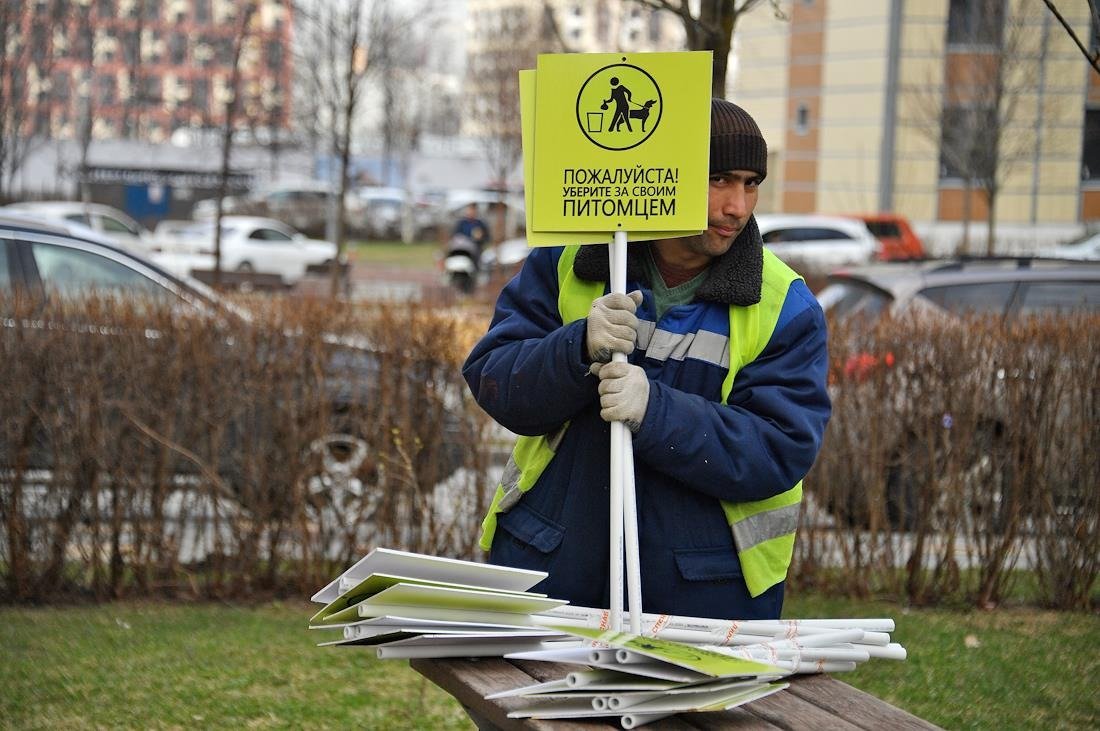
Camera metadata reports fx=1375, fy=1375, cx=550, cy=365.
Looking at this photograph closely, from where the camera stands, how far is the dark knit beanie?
289cm

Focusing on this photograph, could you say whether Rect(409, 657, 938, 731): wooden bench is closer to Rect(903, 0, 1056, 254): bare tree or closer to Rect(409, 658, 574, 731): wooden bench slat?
Rect(409, 658, 574, 731): wooden bench slat

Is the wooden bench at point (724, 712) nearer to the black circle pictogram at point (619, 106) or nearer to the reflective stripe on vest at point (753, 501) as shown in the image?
the reflective stripe on vest at point (753, 501)

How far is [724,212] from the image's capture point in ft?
9.51

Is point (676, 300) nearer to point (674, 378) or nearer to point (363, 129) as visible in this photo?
point (674, 378)

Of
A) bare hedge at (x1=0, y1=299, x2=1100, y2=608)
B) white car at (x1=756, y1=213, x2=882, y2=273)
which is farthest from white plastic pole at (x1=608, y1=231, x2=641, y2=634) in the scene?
white car at (x1=756, y1=213, x2=882, y2=273)

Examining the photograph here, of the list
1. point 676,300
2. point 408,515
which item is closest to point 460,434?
point 408,515

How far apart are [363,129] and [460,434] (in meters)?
75.3

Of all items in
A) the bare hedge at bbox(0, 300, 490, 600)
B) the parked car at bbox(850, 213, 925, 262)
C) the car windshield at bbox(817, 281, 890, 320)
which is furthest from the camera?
the parked car at bbox(850, 213, 925, 262)

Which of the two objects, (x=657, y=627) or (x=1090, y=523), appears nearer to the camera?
(x=657, y=627)

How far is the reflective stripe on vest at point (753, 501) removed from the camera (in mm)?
2822

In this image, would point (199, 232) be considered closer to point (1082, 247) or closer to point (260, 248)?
point (260, 248)

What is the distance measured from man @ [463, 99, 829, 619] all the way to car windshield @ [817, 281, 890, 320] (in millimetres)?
6165

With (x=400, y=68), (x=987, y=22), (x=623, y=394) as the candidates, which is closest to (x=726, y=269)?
(x=623, y=394)

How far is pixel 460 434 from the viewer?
640 centimetres
